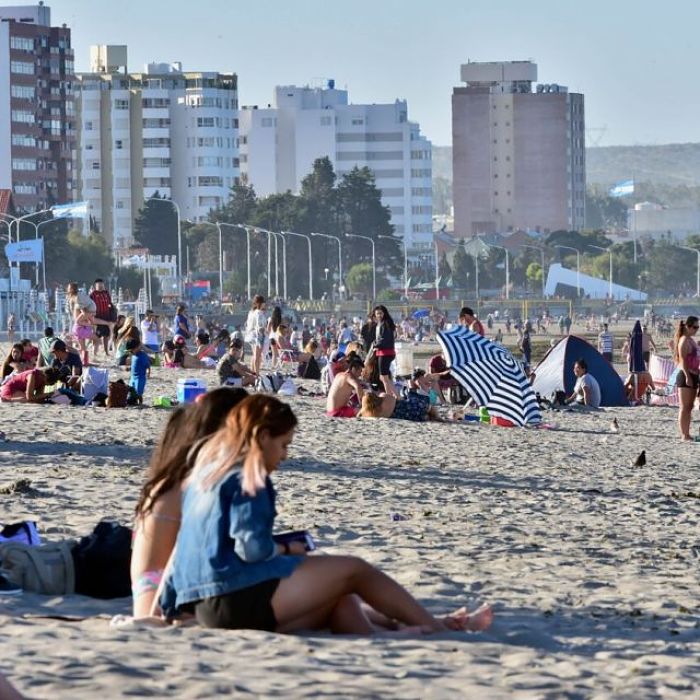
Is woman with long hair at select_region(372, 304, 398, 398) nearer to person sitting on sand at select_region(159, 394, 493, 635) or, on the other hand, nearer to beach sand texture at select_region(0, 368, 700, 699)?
beach sand texture at select_region(0, 368, 700, 699)

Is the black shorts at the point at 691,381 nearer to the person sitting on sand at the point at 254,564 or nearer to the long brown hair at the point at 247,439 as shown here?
the person sitting on sand at the point at 254,564

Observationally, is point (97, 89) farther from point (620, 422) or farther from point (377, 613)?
point (377, 613)

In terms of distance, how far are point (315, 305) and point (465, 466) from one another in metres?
92.6

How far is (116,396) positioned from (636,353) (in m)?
11.7

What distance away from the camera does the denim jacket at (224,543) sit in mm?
5922

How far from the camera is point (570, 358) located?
89.8 feet

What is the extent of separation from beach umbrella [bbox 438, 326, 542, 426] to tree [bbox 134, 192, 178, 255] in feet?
348

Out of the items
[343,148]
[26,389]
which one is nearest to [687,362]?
[26,389]

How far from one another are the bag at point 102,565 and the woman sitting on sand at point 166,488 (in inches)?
23.0

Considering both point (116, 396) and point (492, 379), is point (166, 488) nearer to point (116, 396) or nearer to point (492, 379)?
point (116, 396)

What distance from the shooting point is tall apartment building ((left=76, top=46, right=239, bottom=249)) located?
157500 millimetres

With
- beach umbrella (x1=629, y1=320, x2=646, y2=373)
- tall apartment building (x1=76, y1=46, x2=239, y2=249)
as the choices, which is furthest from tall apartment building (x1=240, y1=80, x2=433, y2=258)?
beach umbrella (x1=629, y1=320, x2=646, y2=373)

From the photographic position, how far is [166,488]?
6.36m

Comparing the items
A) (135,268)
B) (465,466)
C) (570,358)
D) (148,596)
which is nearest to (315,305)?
(135,268)
